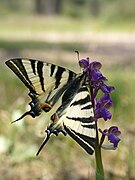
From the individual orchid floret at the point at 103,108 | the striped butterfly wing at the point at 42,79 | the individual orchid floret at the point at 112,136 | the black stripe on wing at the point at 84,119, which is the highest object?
the striped butterfly wing at the point at 42,79

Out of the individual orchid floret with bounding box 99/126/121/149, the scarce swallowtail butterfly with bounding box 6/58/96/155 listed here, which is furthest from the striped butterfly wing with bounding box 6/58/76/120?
the individual orchid floret with bounding box 99/126/121/149

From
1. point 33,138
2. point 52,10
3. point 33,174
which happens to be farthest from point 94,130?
point 52,10

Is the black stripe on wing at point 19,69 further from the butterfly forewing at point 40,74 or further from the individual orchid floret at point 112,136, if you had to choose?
the individual orchid floret at point 112,136

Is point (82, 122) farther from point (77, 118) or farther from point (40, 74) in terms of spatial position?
point (40, 74)

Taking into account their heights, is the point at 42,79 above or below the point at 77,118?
above

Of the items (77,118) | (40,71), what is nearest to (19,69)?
(40,71)

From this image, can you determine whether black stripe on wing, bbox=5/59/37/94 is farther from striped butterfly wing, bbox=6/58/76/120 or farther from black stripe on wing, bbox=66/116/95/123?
black stripe on wing, bbox=66/116/95/123

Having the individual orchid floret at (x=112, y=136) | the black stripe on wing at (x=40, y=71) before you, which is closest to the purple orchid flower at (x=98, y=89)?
the individual orchid floret at (x=112, y=136)
